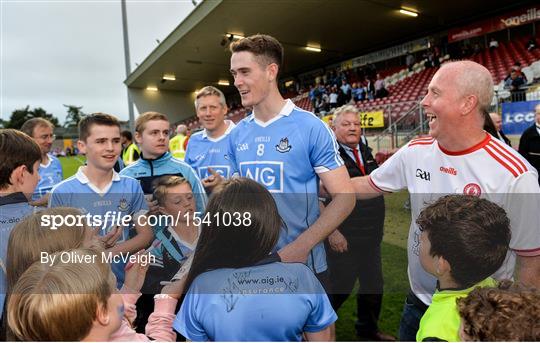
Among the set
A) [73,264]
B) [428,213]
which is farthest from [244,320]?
[428,213]

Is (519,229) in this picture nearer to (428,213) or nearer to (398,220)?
(428,213)

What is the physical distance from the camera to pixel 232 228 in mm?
1150

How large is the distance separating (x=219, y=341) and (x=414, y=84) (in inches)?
549

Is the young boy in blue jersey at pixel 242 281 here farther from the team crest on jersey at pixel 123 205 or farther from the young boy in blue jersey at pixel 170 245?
the team crest on jersey at pixel 123 205

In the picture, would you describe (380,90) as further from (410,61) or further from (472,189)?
(472,189)

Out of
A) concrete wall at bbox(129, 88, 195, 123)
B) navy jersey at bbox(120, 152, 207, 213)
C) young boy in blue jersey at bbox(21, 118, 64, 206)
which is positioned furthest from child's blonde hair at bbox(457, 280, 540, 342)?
concrete wall at bbox(129, 88, 195, 123)

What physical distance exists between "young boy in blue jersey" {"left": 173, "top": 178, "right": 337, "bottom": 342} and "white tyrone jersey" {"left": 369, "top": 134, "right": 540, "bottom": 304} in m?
0.46

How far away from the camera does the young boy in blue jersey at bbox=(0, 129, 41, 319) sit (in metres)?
1.30

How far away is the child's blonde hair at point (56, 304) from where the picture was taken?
0.91 m

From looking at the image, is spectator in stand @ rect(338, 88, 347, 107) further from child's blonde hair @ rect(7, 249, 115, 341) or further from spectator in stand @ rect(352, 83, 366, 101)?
child's blonde hair @ rect(7, 249, 115, 341)

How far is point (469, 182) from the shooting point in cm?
120

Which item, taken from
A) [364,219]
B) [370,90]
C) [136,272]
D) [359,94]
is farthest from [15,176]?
[370,90]

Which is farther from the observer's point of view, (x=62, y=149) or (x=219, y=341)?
(x=62, y=149)

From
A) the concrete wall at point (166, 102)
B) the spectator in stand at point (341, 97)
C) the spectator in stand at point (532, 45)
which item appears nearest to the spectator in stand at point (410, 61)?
the spectator in stand at point (341, 97)
